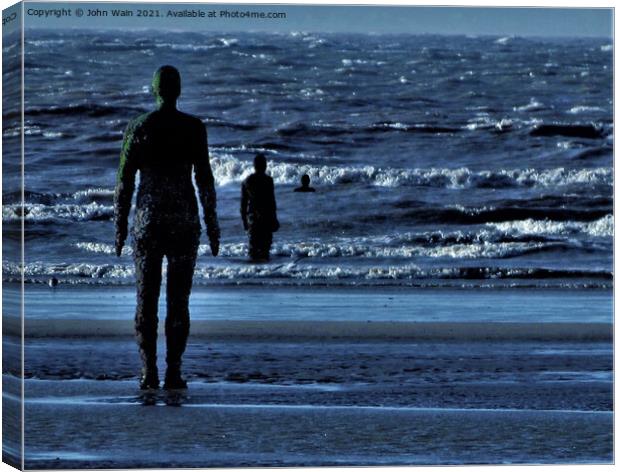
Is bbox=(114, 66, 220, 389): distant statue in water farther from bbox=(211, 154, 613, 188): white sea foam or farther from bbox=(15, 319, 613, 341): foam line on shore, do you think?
bbox=(211, 154, 613, 188): white sea foam

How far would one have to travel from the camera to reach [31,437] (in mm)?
12750

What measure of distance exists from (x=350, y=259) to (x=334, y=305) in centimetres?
32

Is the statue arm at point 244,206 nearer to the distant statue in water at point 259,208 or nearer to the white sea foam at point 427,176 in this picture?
the distant statue in water at point 259,208

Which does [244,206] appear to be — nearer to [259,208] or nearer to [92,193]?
[259,208]

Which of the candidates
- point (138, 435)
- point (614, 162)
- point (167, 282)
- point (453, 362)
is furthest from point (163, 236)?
point (614, 162)

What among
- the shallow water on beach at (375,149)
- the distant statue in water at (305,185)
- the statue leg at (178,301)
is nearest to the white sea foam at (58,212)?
the shallow water on beach at (375,149)

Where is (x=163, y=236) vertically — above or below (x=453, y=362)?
above

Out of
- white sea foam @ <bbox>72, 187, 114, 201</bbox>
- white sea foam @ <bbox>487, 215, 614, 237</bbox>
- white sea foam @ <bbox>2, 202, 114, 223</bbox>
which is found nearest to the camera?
white sea foam @ <bbox>2, 202, 114, 223</bbox>

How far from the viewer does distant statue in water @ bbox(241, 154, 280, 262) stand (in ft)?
44.1

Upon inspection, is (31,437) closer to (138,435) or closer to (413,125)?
(138,435)

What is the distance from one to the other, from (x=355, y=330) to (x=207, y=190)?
5.48 feet

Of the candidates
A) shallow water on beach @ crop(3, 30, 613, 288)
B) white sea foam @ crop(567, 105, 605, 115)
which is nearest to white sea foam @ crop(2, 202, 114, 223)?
shallow water on beach @ crop(3, 30, 613, 288)

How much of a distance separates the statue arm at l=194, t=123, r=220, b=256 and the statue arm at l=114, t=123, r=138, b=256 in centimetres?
39

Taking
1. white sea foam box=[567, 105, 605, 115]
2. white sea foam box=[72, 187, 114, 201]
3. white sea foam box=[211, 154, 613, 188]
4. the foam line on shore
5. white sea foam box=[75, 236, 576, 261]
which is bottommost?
the foam line on shore
